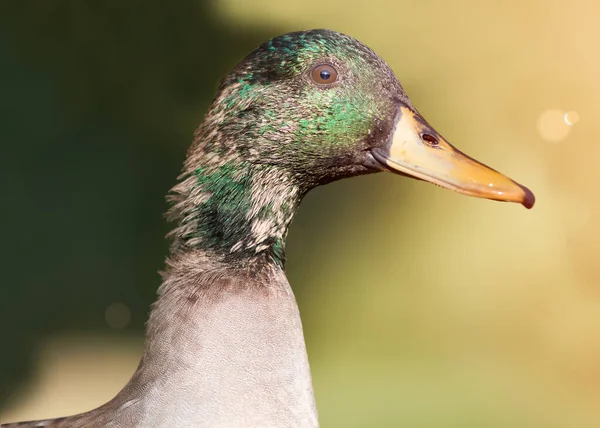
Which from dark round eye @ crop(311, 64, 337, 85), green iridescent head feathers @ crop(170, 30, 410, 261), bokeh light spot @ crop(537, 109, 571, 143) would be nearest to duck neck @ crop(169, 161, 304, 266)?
green iridescent head feathers @ crop(170, 30, 410, 261)

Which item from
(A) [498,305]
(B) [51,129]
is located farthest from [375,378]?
(B) [51,129]

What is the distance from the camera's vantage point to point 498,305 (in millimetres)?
2465

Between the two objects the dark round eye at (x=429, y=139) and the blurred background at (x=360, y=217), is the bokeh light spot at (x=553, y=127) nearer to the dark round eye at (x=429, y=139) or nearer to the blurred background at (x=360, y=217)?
the blurred background at (x=360, y=217)

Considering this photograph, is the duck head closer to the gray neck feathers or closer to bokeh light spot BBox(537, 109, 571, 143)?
the gray neck feathers

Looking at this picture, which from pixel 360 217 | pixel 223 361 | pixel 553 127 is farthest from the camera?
pixel 360 217

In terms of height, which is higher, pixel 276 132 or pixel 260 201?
pixel 276 132

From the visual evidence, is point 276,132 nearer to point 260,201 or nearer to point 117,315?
point 260,201

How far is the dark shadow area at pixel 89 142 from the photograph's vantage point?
2352mm

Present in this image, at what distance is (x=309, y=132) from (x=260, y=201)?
14cm

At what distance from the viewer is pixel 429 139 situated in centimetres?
113

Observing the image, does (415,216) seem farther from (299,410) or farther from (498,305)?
(299,410)

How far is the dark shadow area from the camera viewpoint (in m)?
2.35

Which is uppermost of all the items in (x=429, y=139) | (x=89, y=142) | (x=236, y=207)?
(x=89, y=142)

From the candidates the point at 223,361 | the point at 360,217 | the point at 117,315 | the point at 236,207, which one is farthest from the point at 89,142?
the point at 223,361
